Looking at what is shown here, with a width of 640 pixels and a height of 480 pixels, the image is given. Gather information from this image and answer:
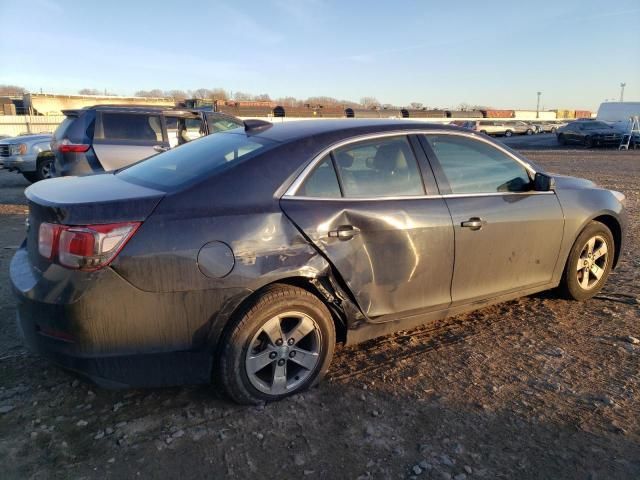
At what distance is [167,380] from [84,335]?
504 millimetres

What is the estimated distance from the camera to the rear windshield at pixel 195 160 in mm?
2939

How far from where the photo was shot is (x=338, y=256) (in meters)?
2.96

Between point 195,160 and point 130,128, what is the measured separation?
600cm

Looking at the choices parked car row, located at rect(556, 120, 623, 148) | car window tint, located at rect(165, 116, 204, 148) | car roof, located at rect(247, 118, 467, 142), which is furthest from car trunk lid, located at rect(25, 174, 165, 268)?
parked car row, located at rect(556, 120, 623, 148)

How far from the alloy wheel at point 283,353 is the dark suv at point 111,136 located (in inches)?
224

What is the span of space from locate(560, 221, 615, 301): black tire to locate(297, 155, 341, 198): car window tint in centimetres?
241

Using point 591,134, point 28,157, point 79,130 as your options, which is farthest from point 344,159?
point 591,134

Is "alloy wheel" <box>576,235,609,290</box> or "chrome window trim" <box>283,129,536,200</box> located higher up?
"chrome window trim" <box>283,129,536,200</box>

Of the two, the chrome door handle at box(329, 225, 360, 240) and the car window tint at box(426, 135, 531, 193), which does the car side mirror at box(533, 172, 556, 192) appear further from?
the chrome door handle at box(329, 225, 360, 240)

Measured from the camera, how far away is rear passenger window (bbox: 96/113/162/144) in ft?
27.4

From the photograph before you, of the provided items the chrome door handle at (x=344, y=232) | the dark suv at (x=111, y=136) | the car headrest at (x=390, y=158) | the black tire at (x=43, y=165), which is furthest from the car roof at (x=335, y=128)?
the black tire at (x=43, y=165)

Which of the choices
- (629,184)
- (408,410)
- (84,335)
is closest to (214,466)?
(84,335)

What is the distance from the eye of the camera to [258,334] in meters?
2.81

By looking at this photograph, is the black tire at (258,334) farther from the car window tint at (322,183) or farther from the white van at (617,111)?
the white van at (617,111)
